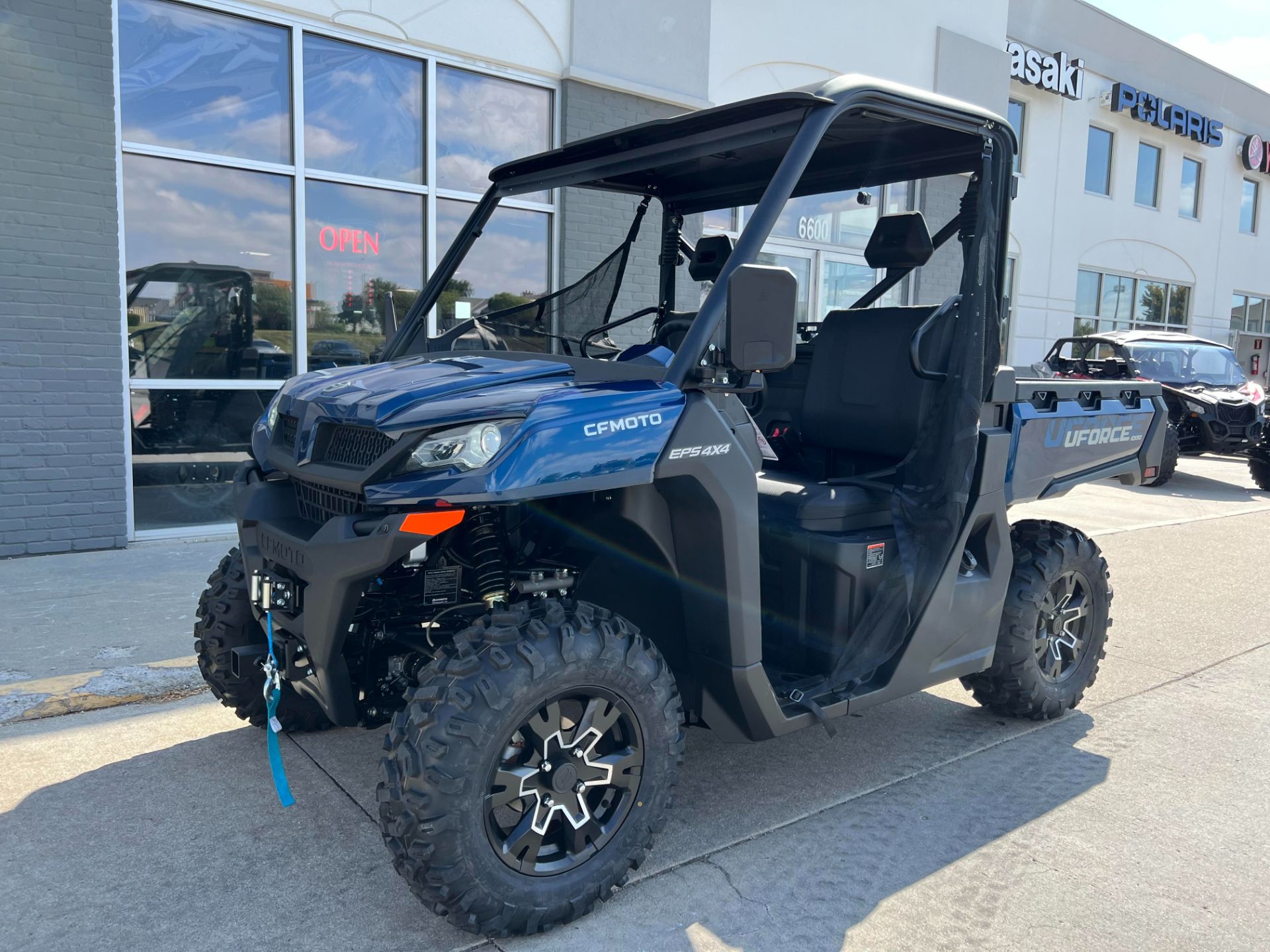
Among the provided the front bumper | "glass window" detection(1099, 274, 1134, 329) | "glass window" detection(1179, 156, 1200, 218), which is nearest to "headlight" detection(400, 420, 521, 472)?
the front bumper

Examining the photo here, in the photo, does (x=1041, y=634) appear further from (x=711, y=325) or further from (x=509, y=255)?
(x=509, y=255)

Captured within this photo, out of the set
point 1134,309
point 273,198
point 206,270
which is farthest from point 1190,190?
point 206,270

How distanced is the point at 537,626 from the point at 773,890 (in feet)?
3.50

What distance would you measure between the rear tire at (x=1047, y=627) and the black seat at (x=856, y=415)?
677mm

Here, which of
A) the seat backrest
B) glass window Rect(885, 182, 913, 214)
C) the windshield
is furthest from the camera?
the windshield

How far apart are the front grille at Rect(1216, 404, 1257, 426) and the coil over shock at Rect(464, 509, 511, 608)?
11.6 m

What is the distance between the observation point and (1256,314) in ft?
82.3

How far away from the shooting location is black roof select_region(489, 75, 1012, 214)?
9.65 ft

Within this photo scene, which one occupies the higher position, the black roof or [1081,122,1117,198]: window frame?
[1081,122,1117,198]: window frame

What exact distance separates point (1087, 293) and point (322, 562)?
1954cm

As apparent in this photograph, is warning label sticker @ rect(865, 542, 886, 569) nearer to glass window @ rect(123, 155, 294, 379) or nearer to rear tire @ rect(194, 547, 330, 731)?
rear tire @ rect(194, 547, 330, 731)

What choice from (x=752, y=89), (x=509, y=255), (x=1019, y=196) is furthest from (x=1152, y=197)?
(x=509, y=255)

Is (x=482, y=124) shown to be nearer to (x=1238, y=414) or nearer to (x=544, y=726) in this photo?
(x=544, y=726)

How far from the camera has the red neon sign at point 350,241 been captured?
7.79 meters
